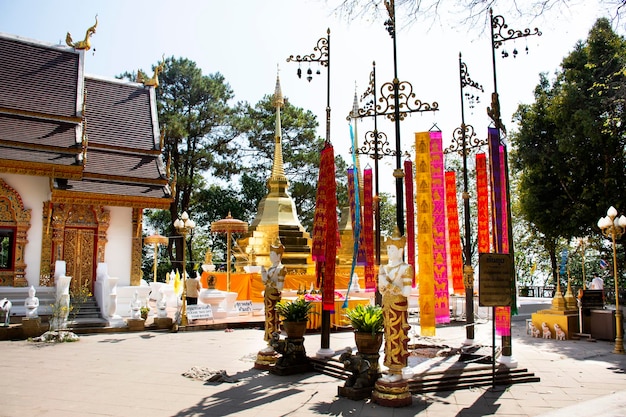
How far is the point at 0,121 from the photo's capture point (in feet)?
53.9

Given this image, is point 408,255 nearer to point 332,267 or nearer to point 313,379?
point 332,267

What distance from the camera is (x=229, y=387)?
789cm

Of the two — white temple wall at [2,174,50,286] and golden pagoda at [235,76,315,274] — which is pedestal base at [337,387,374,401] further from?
golden pagoda at [235,76,315,274]

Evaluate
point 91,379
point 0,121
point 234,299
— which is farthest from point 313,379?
point 0,121

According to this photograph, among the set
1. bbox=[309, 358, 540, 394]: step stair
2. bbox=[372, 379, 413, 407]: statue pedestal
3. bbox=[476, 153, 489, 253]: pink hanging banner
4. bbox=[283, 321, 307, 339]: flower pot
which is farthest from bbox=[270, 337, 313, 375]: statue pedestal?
bbox=[476, 153, 489, 253]: pink hanging banner

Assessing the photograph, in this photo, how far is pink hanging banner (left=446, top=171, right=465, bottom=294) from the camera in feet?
37.5

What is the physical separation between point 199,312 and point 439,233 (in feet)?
29.3

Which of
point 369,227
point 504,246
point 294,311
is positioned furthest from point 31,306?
point 504,246

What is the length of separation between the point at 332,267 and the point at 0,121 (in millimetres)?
12748

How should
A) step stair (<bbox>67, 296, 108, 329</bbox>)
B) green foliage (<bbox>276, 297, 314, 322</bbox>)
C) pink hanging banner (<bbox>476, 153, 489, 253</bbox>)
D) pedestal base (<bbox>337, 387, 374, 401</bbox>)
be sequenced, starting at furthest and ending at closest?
step stair (<bbox>67, 296, 108, 329</bbox>) < pink hanging banner (<bbox>476, 153, 489, 253</bbox>) < green foliage (<bbox>276, 297, 314, 322</bbox>) < pedestal base (<bbox>337, 387, 374, 401</bbox>)

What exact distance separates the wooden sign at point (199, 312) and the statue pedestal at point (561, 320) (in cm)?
929

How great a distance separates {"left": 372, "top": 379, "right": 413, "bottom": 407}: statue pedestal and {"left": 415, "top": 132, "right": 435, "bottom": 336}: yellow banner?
4.94 feet

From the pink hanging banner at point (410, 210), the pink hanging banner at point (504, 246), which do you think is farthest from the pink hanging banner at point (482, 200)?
the pink hanging banner at point (504, 246)

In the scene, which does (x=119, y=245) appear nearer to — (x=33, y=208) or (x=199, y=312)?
(x=33, y=208)
